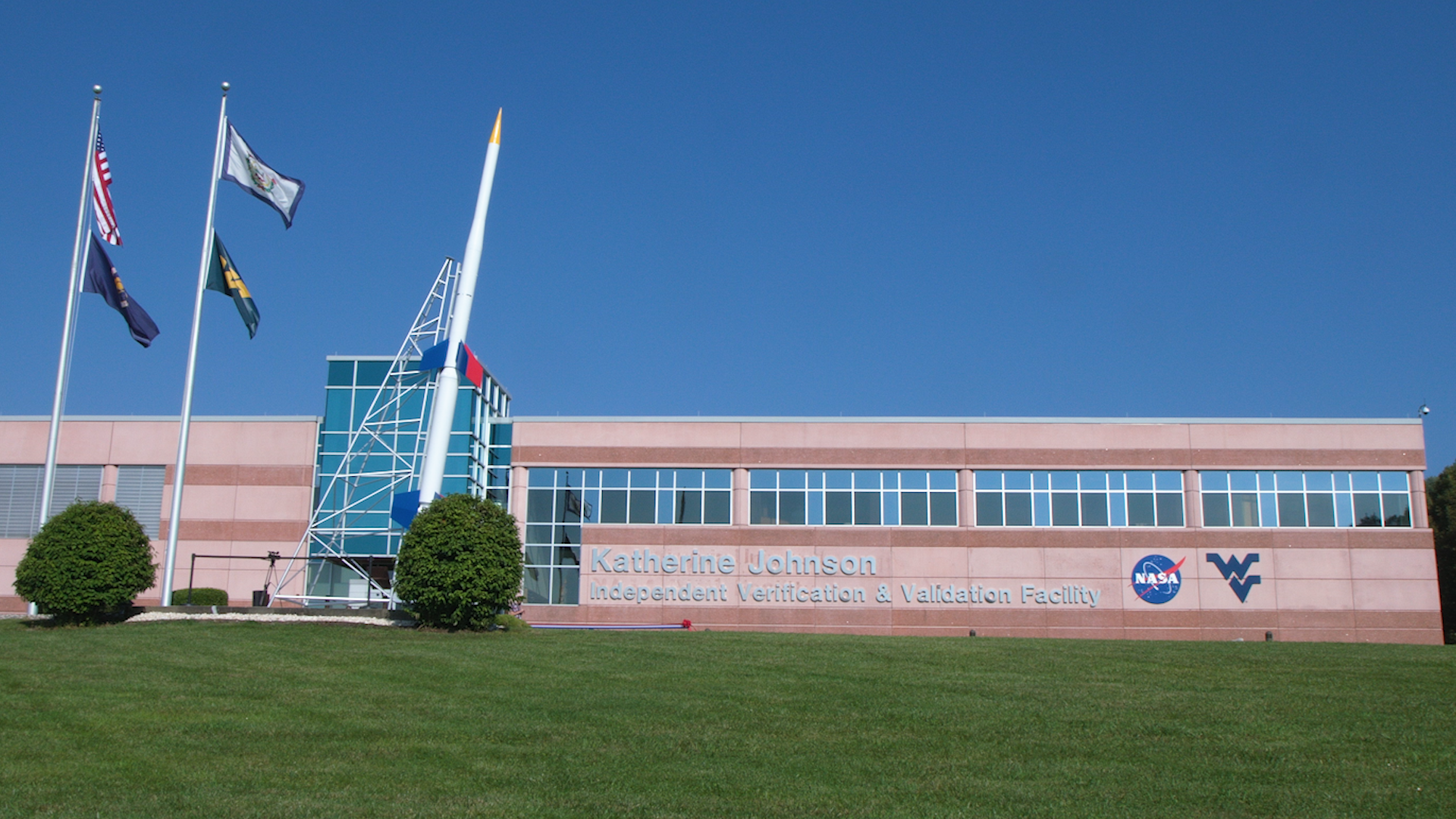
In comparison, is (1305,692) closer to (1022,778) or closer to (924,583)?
(1022,778)

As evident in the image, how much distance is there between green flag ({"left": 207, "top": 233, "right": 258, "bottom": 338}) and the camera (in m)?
29.2

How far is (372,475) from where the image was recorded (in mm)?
38562

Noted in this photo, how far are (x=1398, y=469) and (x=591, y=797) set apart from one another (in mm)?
40400

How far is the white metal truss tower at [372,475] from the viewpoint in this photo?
38781 mm

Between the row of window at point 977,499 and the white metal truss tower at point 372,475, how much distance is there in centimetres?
493

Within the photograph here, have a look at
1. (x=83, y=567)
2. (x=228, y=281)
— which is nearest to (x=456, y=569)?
(x=83, y=567)

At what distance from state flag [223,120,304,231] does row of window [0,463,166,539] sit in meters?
16.0

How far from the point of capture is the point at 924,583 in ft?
131

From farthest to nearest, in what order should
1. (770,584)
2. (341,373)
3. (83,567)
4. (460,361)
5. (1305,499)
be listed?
(341,373) → (1305,499) → (770,584) → (460,361) → (83,567)

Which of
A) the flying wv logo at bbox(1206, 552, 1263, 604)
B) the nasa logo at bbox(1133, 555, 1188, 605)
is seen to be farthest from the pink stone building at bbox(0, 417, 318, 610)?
the flying wv logo at bbox(1206, 552, 1263, 604)

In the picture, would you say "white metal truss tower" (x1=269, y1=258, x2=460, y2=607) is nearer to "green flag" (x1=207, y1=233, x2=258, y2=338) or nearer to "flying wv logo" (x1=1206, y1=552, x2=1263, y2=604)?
"green flag" (x1=207, y1=233, x2=258, y2=338)

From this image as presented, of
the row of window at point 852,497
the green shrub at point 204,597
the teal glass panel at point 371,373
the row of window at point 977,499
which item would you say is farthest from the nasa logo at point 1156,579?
the green shrub at point 204,597

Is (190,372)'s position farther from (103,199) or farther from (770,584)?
(770,584)

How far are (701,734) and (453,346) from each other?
20.8m
